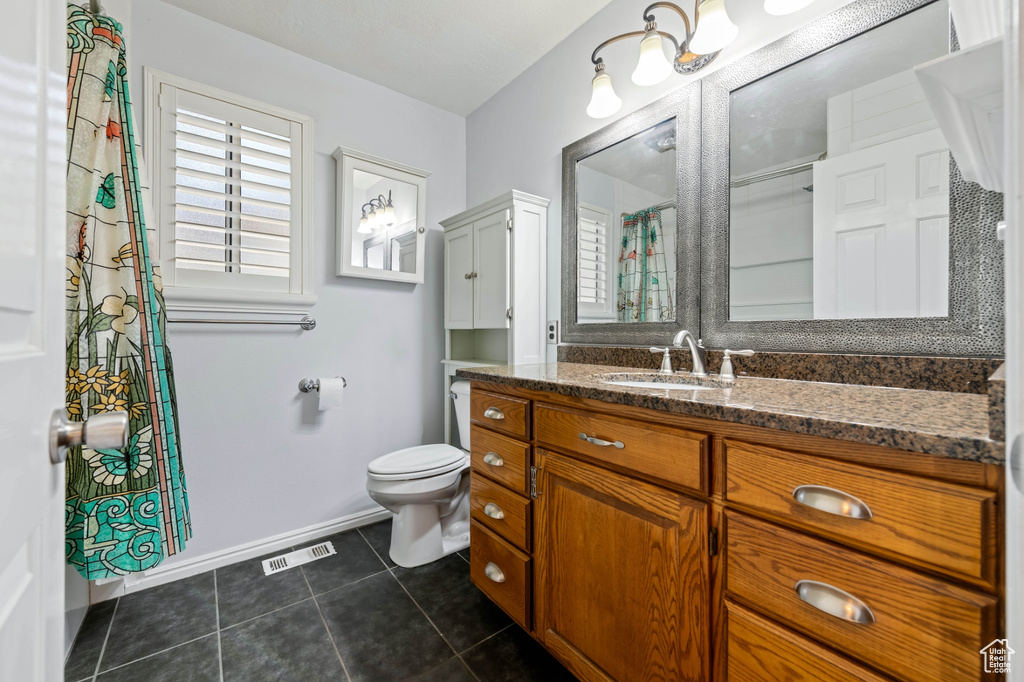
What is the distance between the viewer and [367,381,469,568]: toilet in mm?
1781

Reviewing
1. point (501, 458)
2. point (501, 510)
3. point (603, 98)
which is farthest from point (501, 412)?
point (603, 98)

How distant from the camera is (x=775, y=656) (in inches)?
30.2

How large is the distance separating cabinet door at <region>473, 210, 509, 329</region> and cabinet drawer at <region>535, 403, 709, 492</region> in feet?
2.95

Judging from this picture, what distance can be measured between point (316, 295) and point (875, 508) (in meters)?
2.20

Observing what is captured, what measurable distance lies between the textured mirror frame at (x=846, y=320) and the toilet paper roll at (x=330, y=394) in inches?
66.5

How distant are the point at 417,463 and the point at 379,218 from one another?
1.32 metres

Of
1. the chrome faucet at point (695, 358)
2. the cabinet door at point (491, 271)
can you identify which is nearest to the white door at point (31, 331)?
the chrome faucet at point (695, 358)

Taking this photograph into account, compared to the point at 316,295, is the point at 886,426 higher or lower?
lower

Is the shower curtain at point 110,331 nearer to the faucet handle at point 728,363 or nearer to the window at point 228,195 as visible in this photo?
the window at point 228,195

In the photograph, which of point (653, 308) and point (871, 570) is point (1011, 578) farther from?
point (653, 308)

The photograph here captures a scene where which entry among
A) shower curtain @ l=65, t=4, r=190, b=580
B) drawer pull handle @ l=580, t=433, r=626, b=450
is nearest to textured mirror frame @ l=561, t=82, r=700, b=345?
drawer pull handle @ l=580, t=433, r=626, b=450

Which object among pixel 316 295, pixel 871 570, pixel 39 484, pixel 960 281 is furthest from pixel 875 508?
pixel 316 295

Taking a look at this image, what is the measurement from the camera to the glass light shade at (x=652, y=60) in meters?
1.43

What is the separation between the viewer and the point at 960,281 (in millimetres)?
997
